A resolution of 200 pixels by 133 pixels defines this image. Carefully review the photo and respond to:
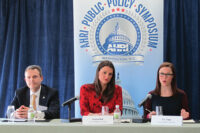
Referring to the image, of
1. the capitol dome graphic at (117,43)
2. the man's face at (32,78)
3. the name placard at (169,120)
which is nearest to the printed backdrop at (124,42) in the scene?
the capitol dome graphic at (117,43)

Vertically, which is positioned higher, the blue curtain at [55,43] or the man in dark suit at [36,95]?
the blue curtain at [55,43]

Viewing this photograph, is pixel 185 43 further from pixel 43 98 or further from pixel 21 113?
pixel 21 113

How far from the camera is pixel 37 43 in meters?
4.04

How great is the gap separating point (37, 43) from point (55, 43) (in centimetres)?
29

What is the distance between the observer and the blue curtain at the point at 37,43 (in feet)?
13.0

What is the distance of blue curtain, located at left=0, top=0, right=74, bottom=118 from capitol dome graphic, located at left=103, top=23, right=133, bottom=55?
666 millimetres

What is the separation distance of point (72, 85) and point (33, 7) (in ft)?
4.48

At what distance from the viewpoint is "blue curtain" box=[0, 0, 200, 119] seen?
3854 millimetres

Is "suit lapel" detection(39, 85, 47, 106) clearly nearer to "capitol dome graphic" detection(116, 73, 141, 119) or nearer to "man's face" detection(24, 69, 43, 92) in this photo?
"man's face" detection(24, 69, 43, 92)

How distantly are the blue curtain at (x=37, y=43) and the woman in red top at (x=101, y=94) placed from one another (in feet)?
3.91

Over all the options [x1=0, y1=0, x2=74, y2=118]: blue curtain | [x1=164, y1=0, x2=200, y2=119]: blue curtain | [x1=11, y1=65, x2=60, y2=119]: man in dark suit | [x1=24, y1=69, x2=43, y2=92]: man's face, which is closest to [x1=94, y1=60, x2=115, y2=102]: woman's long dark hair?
[x1=11, y1=65, x2=60, y2=119]: man in dark suit

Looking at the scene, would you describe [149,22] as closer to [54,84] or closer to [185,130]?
[54,84]

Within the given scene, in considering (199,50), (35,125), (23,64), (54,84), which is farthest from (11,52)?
(199,50)

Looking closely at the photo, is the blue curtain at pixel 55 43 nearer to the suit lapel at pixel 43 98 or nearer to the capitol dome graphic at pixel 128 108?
the capitol dome graphic at pixel 128 108
